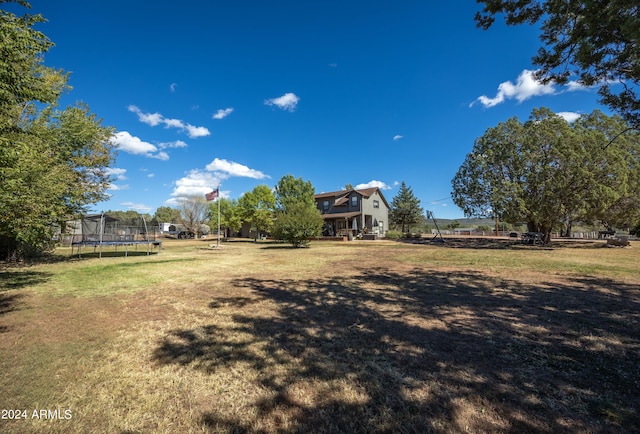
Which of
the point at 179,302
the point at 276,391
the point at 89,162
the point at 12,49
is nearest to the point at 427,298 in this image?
the point at 276,391

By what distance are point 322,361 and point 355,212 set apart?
107 ft

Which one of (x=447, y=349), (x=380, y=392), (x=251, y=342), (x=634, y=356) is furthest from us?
(x=251, y=342)

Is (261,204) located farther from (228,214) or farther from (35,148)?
(35,148)

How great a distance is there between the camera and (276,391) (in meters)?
2.86

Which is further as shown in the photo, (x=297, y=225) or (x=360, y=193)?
(x=360, y=193)

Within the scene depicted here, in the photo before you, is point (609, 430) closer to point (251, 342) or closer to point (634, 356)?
point (634, 356)

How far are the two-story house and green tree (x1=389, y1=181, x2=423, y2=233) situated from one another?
11.4 m

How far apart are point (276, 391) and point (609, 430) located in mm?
2996

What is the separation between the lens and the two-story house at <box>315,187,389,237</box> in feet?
116

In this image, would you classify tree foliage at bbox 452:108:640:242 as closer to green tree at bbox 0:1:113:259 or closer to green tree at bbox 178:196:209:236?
green tree at bbox 0:1:113:259

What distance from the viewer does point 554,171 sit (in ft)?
68.1

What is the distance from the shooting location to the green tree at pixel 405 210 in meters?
50.9

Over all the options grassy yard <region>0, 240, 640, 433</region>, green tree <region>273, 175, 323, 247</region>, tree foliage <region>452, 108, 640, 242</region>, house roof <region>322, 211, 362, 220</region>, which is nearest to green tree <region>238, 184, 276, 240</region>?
house roof <region>322, 211, 362, 220</region>

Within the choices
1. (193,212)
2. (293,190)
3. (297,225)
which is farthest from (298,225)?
(193,212)
